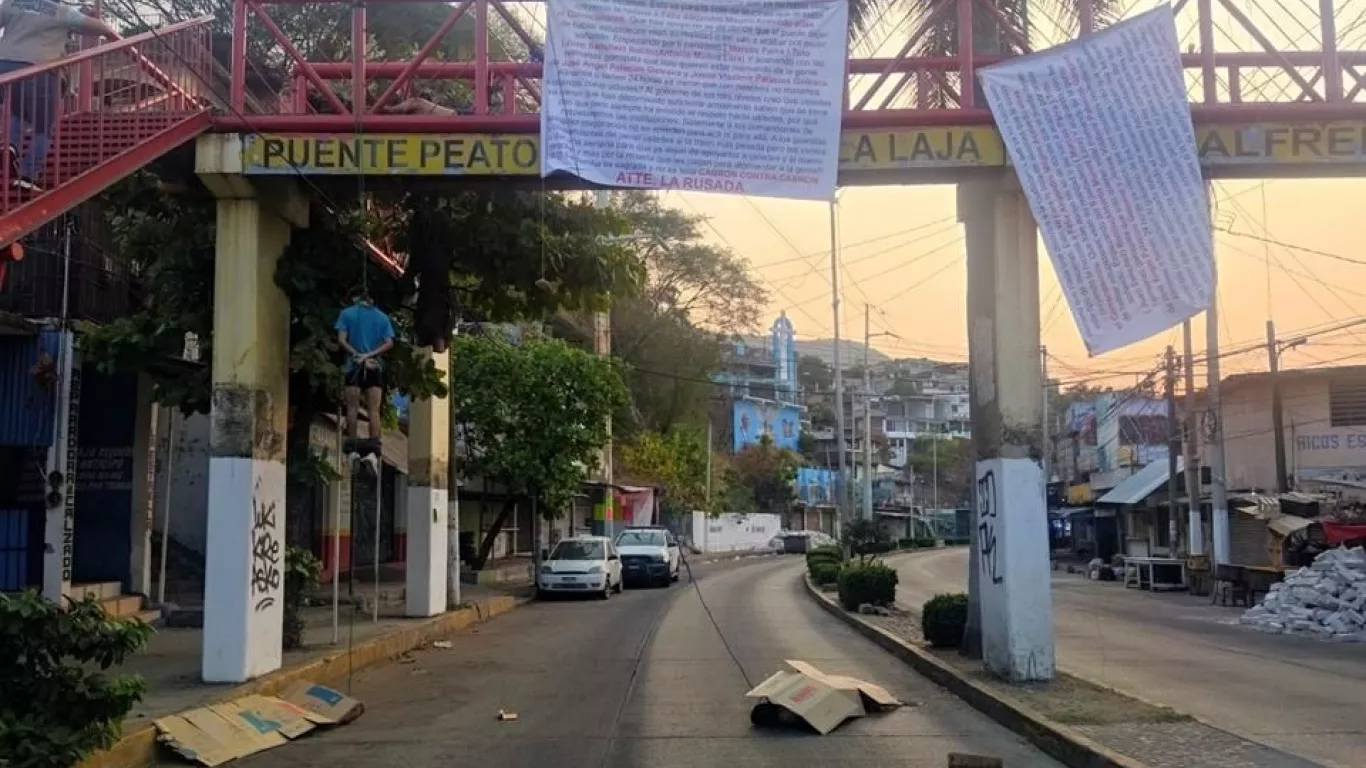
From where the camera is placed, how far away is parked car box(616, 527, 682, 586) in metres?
36.6

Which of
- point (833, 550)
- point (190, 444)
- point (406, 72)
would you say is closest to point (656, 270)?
point (833, 550)

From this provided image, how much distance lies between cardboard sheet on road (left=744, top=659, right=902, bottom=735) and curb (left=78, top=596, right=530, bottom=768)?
4868mm

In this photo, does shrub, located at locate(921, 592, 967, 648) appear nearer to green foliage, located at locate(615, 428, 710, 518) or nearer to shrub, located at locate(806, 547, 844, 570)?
shrub, located at locate(806, 547, 844, 570)

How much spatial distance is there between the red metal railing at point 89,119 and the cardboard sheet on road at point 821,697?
705 cm

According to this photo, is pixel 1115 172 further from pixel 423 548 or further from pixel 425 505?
pixel 423 548

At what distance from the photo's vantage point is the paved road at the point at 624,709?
9430mm

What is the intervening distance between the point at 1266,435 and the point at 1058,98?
98.4ft

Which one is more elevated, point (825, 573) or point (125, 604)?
point (125, 604)

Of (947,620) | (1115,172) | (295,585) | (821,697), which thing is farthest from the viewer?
(947,620)

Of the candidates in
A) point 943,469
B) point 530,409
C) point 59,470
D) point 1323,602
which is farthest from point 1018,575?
point 943,469

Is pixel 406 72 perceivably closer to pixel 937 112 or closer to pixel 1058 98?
pixel 937 112

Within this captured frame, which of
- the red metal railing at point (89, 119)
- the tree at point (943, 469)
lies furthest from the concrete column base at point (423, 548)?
the tree at point (943, 469)

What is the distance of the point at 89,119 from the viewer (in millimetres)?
10609

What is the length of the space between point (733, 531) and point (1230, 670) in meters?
61.9
